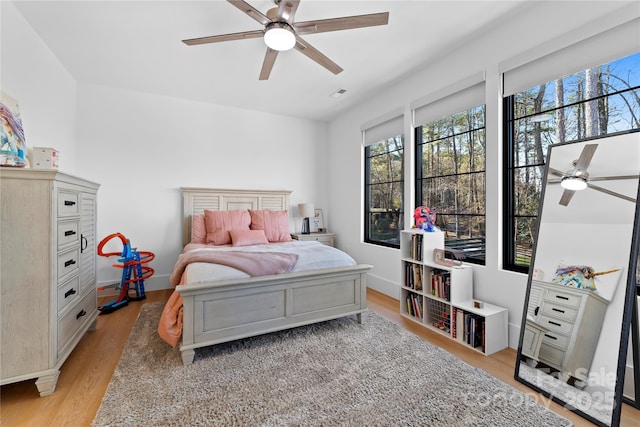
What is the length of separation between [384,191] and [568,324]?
8.44 ft

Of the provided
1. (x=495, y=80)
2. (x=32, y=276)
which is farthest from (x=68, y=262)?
(x=495, y=80)

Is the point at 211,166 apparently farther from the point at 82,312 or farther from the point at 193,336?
the point at 193,336

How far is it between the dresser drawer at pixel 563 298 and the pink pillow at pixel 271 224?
291 centimetres

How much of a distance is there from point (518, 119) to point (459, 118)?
2.01 feet

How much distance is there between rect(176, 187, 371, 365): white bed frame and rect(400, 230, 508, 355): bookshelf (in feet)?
1.88

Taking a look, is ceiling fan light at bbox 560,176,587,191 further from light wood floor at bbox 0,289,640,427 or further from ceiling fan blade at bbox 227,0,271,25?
ceiling fan blade at bbox 227,0,271,25

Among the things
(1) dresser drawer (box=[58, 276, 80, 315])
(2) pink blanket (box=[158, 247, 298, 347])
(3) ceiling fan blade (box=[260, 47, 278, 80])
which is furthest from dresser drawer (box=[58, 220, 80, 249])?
(3) ceiling fan blade (box=[260, 47, 278, 80])

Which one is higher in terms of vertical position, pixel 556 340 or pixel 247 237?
pixel 247 237

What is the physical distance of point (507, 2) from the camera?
213 centimetres

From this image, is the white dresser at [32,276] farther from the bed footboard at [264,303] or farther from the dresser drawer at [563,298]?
the dresser drawer at [563,298]

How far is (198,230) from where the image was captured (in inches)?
147

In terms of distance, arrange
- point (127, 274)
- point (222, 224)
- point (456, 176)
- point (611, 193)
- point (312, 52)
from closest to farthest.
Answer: point (611, 193) → point (312, 52) → point (456, 176) → point (127, 274) → point (222, 224)

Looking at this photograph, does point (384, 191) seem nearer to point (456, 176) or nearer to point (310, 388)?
point (456, 176)

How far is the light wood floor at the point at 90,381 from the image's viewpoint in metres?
1.52
